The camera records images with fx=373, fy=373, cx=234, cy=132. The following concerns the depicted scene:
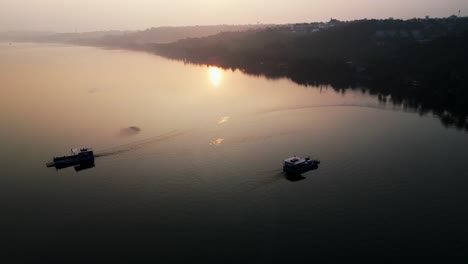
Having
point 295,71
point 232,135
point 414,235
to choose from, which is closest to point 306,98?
point 232,135

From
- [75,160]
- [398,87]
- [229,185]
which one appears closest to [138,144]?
[75,160]

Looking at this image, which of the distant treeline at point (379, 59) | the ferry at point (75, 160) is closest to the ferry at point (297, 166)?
the ferry at point (75, 160)

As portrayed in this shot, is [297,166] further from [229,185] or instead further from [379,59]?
[379,59]

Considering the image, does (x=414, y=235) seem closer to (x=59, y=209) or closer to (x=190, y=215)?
(x=190, y=215)

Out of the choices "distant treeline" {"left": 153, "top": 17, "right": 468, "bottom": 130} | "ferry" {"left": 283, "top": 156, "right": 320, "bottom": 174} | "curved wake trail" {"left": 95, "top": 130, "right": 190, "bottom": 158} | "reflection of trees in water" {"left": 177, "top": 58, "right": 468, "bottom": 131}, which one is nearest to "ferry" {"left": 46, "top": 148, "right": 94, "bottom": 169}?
"curved wake trail" {"left": 95, "top": 130, "right": 190, "bottom": 158}

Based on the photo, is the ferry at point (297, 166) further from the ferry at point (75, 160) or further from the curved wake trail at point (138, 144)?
the ferry at point (75, 160)
